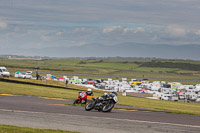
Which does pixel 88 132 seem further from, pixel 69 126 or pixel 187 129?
pixel 187 129

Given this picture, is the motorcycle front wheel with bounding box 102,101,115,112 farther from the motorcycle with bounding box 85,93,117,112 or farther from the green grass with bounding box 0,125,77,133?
the green grass with bounding box 0,125,77,133

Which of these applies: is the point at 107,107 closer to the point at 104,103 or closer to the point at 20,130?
the point at 104,103

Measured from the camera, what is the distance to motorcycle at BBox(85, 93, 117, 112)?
2089 cm

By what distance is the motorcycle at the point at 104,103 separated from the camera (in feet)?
68.5

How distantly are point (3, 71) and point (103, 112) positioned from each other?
142ft

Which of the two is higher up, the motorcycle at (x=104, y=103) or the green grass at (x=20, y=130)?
the motorcycle at (x=104, y=103)

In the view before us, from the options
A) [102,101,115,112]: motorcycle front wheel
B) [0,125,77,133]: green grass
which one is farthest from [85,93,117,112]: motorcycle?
[0,125,77,133]: green grass

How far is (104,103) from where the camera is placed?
21.2m

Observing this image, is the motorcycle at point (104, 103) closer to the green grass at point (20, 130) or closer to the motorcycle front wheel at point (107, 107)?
the motorcycle front wheel at point (107, 107)

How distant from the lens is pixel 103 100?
2109 centimetres

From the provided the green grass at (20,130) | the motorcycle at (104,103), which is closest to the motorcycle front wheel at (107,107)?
the motorcycle at (104,103)

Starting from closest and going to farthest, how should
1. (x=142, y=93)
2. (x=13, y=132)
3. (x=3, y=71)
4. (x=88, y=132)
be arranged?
(x=13, y=132)
(x=88, y=132)
(x=3, y=71)
(x=142, y=93)

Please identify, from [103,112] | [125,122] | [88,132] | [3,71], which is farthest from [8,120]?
[3,71]

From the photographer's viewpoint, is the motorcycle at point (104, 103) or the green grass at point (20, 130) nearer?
the green grass at point (20, 130)
